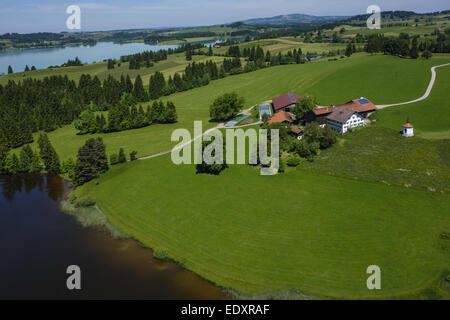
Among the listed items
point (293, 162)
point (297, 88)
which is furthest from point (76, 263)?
point (297, 88)

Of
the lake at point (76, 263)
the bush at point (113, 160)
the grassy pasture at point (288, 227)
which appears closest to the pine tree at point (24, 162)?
the lake at point (76, 263)

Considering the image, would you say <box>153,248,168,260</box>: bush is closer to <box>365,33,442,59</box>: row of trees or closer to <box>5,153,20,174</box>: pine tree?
<box>5,153,20,174</box>: pine tree

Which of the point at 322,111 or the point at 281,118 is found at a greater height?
the point at 322,111

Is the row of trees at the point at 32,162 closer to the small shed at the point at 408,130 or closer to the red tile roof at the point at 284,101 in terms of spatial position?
the red tile roof at the point at 284,101

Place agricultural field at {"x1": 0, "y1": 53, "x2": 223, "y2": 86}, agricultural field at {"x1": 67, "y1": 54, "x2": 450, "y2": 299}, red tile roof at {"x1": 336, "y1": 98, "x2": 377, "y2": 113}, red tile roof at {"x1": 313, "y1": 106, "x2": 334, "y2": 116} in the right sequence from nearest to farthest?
1. agricultural field at {"x1": 67, "y1": 54, "x2": 450, "y2": 299}
2. red tile roof at {"x1": 313, "y1": 106, "x2": 334, "y2": 116}
3. red tile roof at {"x1": 336, "y1": 98, "x2": 377, "y2": 113}
4. agricultural field at {"x1": 0, "y1": 53, "x2": 223, "y2": 86}

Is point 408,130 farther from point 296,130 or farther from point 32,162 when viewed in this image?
point 32,162

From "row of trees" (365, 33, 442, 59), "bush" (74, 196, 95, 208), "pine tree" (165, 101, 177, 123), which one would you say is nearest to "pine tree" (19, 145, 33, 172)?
"bush" (74, 196, 95, 208)
